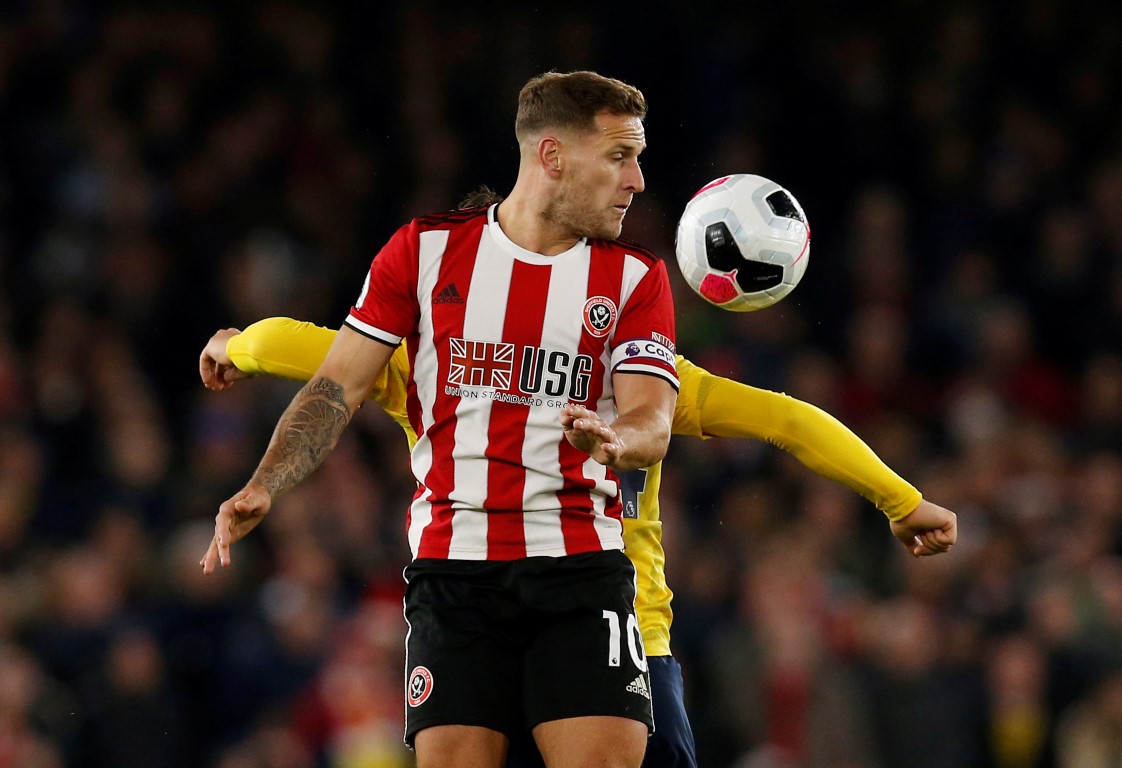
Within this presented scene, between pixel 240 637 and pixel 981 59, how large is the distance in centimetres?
680

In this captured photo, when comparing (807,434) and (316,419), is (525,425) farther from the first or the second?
Result: (807,434)

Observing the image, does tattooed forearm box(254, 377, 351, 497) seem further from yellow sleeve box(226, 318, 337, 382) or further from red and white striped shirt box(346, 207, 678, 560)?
yellow sleeve box(226, 318, 337, 382)

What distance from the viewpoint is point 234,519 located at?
3770 millimetres

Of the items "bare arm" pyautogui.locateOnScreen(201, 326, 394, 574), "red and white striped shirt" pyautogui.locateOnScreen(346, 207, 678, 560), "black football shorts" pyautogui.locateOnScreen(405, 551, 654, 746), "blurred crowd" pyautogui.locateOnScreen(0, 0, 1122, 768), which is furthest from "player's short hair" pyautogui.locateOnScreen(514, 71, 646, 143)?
"blurred crowd" pyautogui.locateOnScreen(0, 0, 1122, 768)

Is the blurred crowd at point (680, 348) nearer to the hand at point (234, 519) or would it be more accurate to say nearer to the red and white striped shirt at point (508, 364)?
the red and white striped shirt at point (508, 364)

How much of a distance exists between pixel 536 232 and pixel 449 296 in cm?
29

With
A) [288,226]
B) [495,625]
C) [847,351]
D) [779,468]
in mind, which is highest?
[288,226]

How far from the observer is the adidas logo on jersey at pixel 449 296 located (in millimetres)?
4164

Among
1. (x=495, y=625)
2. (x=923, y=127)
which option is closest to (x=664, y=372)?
(x=495, y=625)

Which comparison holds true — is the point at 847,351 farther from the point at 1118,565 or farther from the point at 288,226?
the point at 288,226

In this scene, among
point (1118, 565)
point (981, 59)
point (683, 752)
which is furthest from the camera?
point (981, 59)

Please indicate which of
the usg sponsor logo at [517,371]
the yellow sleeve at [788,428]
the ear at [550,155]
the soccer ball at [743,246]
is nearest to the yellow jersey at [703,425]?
the yellow sleeve at [788,428]

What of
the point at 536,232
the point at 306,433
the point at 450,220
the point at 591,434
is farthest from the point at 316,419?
the point at 591,434

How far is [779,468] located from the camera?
9086 mm
